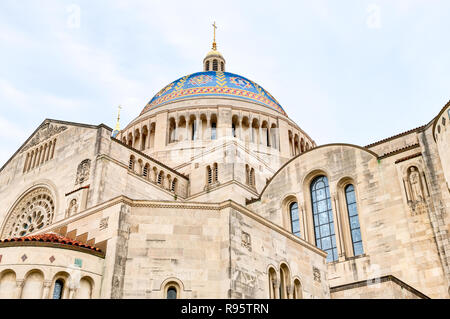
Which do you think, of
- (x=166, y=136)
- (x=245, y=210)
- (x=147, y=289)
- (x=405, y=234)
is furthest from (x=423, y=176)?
(x=166, y=136)

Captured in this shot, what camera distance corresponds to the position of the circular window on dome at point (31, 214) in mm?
27797

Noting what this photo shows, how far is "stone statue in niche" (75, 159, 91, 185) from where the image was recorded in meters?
26.5

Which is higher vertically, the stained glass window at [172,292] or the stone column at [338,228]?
the stone column at [338,228]

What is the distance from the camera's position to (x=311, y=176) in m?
27.9

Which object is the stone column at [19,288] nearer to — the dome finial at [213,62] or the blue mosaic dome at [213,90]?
the blue mosaic dome at [213,90]

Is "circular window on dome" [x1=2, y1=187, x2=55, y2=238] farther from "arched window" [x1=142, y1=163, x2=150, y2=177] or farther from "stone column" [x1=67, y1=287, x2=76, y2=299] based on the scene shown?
"stone column" [x1=67, y1=287, x2=76, y2=299]

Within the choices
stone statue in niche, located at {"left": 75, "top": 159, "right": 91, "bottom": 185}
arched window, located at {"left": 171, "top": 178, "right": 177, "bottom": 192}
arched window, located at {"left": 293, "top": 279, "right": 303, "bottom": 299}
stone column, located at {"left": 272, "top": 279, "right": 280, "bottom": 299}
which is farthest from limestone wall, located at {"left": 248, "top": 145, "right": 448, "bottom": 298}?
stone statue in niche, located at {"left": 75, "top": 159, "right": 91, "bottom": 185}

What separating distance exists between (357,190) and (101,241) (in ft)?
44.7

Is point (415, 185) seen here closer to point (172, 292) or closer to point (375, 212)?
point (375, 212)

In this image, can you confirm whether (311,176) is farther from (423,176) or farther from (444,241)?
(444,241)

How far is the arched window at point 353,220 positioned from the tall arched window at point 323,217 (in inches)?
36.1

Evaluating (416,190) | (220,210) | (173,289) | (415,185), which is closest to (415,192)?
(416,190)

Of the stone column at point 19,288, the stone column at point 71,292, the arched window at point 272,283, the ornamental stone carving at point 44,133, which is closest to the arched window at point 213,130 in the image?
the ornamental stone carving at point 44,133

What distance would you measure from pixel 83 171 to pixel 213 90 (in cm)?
1821
